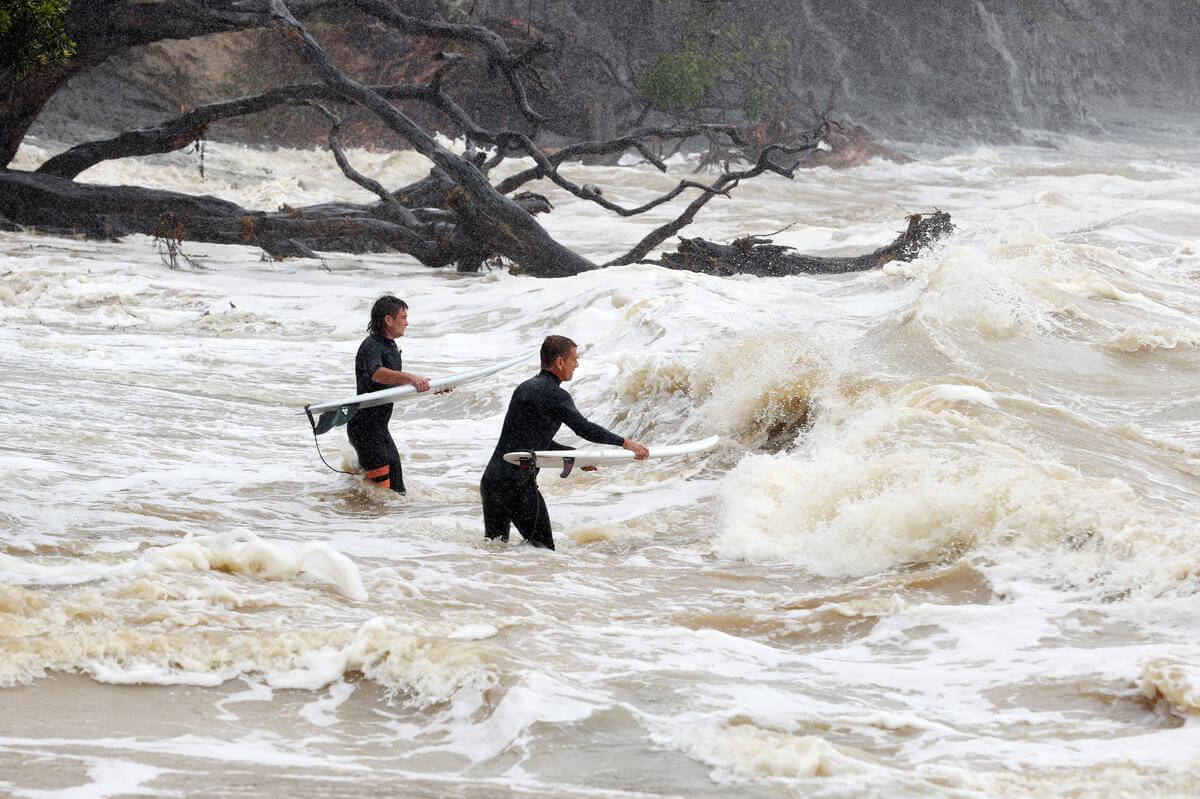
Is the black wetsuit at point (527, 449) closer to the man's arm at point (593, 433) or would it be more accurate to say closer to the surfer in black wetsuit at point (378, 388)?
the man's arm at point (593, 433)

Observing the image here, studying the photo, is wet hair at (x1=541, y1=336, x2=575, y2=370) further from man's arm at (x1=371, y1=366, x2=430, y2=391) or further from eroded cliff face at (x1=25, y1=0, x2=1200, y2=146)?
eroded cliff face at (x1=25, y1=0, x2=1200, y2=146)

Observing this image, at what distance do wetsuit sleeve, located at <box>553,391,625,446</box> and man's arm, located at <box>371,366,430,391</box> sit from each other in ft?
4.05

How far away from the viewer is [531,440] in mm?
6480

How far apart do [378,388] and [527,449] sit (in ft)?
4.68

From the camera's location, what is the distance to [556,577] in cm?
600

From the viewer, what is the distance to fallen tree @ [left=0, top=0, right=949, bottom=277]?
53.8 ft

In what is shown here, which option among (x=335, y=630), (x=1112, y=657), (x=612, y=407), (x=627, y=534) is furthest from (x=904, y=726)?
(x=612, y=407)

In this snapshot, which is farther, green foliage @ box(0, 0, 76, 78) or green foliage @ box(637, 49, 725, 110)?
green foliage @ box(637, 49, 725, 110)

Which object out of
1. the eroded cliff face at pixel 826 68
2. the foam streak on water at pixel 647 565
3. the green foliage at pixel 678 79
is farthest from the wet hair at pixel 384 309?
the green foliage at pixel 678 79

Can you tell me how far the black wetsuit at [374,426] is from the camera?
24.9 ft

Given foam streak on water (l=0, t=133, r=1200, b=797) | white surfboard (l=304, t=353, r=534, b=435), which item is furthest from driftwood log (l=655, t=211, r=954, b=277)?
white surfboard (l=304, t=353, r=534, b=435)

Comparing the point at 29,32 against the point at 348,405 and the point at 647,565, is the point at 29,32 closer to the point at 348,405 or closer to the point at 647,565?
the point at 348,405

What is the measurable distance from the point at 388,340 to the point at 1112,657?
4.46m

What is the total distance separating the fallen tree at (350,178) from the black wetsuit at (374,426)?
8.74m
